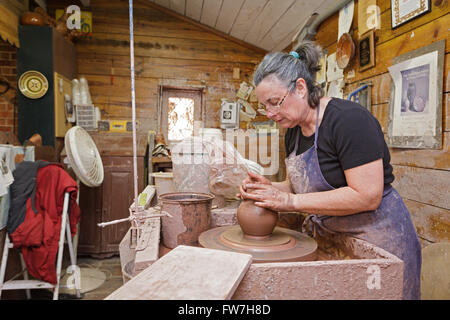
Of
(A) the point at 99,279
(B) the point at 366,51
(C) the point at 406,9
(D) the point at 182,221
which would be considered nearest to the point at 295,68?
(D) the point at 182,221

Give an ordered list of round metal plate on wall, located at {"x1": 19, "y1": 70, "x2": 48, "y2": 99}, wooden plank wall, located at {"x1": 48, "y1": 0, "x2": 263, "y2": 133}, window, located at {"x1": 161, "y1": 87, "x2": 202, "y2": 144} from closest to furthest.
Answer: round metal plate on wall, located at {"x1": 19, "y1": 70, "x2": 48, "y2": 99}
wooden plank wall, located at {"x1": 48, "y1": 0, "x2": 263, "y2": 133}
window, located at {"x1": 161, "y1": 87, "x2": 202, "y2": 144}

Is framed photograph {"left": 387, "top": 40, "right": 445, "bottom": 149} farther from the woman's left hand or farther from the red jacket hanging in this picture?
the red jacket hanging

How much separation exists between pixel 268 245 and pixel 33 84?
4066mm

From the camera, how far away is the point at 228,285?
2.31ft

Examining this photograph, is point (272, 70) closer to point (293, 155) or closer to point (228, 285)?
point (293, 155)

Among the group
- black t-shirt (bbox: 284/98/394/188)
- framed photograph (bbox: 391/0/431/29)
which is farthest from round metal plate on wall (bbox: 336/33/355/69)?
black t-shirt (bbox: 284/98/394/188)

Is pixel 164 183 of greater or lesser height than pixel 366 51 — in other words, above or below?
below

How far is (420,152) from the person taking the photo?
2.02m

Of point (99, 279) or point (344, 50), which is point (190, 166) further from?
point (99, 279)

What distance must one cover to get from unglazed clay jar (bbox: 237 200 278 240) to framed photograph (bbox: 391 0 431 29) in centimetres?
171

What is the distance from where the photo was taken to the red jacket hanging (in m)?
2.57

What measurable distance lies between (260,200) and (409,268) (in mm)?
737

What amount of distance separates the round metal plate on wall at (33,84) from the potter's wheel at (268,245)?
3.68 meters

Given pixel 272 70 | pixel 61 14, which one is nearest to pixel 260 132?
pixel 272 70
